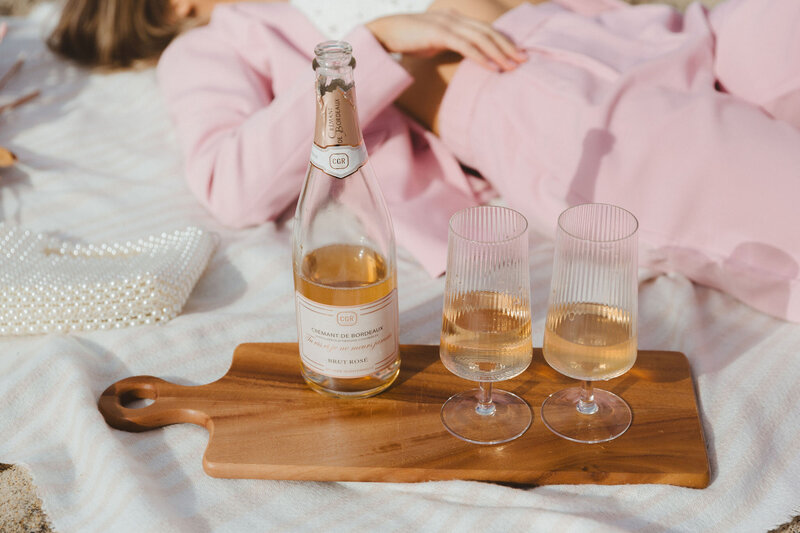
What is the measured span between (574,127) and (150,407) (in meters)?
0.60

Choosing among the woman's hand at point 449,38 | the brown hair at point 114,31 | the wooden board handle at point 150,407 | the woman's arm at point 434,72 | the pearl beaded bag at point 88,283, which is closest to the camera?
the wooden board handle at point 150,407

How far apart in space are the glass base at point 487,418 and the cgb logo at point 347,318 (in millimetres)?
121

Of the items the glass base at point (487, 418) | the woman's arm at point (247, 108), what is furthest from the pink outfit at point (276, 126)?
the glass base at point (487, 418)

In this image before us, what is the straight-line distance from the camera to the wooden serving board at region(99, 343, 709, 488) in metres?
0.67

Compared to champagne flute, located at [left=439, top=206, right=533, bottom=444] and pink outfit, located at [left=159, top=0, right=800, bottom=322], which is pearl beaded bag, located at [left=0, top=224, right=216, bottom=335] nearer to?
Result: pink outfit, located at [left=159, top=0, right=800, bottom=322]

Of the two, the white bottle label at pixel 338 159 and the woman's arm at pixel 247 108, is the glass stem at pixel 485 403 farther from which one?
the woman's arm at pixel 247 108

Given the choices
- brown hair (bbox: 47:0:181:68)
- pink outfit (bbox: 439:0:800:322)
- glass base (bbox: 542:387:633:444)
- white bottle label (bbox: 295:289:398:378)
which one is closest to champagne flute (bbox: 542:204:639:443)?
glass base (bbox: 542:387:633:444)

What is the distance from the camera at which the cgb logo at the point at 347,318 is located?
2.21 feet

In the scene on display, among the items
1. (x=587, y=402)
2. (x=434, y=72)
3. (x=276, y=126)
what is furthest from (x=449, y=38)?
(x=587, y=402)

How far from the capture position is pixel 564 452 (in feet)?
2.22

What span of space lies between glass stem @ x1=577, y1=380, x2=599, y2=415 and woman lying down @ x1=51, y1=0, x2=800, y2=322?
30 centimetres

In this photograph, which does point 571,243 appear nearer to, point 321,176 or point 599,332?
point 599,332

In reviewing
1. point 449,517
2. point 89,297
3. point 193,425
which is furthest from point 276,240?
point 449,517

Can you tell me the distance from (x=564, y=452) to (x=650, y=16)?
72 cm
